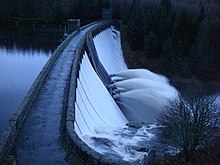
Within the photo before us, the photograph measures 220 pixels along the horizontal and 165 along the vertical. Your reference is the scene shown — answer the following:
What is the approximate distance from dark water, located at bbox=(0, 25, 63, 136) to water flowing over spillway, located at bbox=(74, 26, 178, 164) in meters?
6.18

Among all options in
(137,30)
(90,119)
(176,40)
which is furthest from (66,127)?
(137,30)

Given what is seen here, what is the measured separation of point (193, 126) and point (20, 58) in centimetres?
3173

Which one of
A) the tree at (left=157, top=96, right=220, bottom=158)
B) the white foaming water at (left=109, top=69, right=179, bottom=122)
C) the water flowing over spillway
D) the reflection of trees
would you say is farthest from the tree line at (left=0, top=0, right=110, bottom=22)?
the tree at (left=157, top=96, right=220, bottom=158)

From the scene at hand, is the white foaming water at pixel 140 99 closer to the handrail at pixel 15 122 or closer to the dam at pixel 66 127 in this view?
the dam at pixel 66 127

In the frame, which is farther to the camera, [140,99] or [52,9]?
[52,9]

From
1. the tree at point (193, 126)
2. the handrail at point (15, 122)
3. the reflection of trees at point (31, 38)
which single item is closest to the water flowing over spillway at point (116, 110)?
the tree at point (193, 126)

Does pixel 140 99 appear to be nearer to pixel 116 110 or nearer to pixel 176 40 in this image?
pixel 116 110

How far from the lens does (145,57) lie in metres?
45.7

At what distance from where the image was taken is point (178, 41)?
44.0 m

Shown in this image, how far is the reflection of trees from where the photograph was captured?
47.9m

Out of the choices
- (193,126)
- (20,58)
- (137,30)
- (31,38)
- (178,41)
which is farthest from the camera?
(31,38)

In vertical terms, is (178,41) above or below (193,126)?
above

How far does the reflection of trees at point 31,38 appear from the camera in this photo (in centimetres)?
4791

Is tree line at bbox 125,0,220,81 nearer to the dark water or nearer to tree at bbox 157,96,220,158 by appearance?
the dark water
